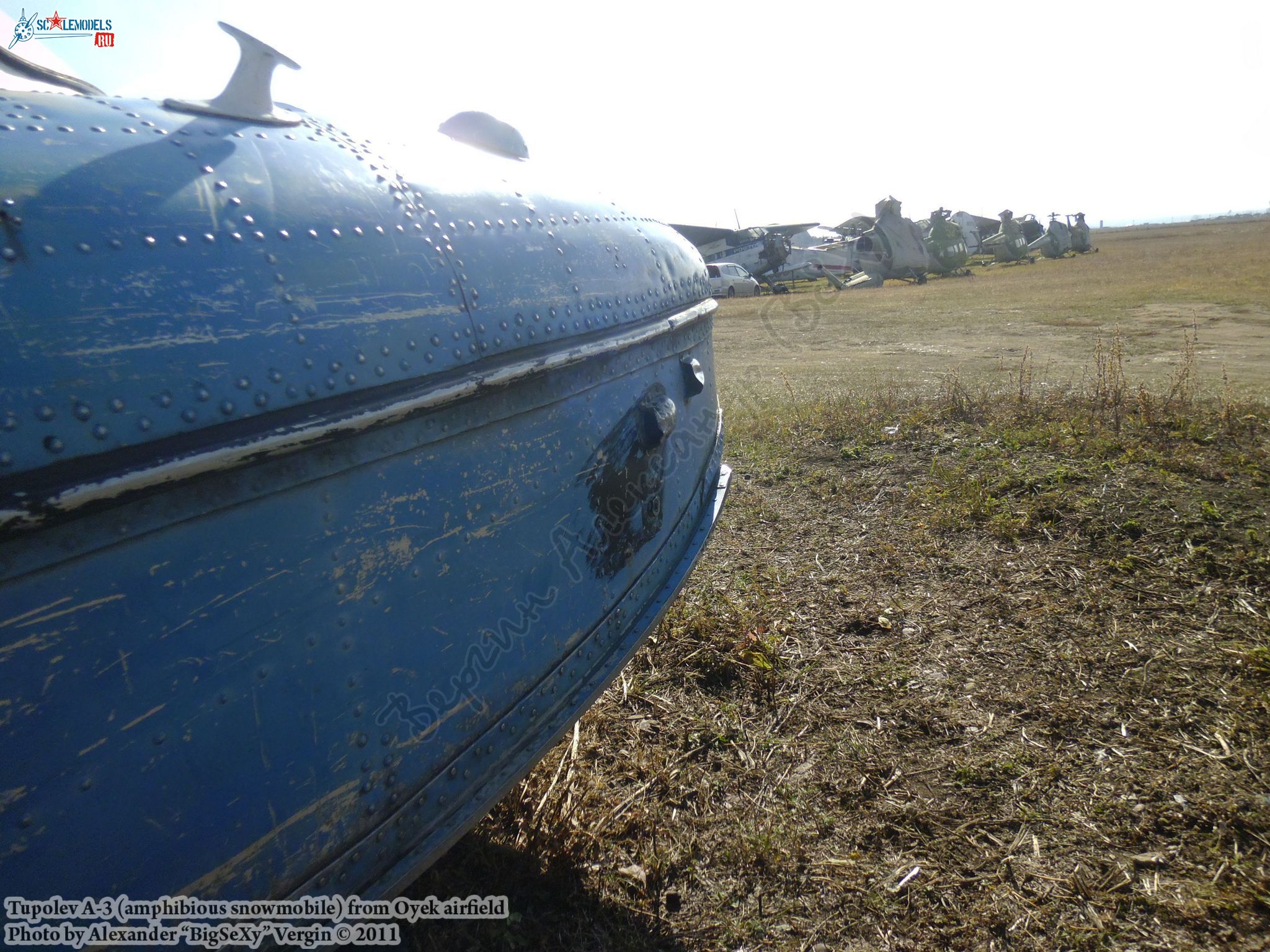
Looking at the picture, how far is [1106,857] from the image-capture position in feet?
6.73

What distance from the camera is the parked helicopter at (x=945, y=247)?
91.7 feet

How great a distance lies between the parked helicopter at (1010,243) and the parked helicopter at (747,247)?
442 inches

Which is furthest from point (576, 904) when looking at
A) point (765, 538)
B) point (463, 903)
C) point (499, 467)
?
point (765, 538)

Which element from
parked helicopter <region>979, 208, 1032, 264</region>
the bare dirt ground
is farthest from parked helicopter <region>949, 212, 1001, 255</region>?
the bare dirt ground

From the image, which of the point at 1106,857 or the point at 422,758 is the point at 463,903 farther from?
the point at 1106,857

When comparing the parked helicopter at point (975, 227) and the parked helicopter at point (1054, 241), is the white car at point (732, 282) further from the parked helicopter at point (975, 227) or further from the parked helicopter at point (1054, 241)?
the parked helicopter at point (1054, 241)

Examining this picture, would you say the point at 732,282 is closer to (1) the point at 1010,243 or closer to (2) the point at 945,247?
(2) the point at 945,247

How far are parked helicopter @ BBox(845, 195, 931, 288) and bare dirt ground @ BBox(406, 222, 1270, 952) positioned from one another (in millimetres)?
22264

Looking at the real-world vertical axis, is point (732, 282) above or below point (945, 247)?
below

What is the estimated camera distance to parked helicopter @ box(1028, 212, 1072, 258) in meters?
34.5

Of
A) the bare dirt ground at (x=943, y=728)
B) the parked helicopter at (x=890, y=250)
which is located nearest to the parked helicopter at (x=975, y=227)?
the parked helicopter at (x=890, y=250)

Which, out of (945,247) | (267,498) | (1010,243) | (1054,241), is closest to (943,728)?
(267,498)

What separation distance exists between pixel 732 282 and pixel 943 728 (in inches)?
940

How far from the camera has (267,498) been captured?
1242 mm
